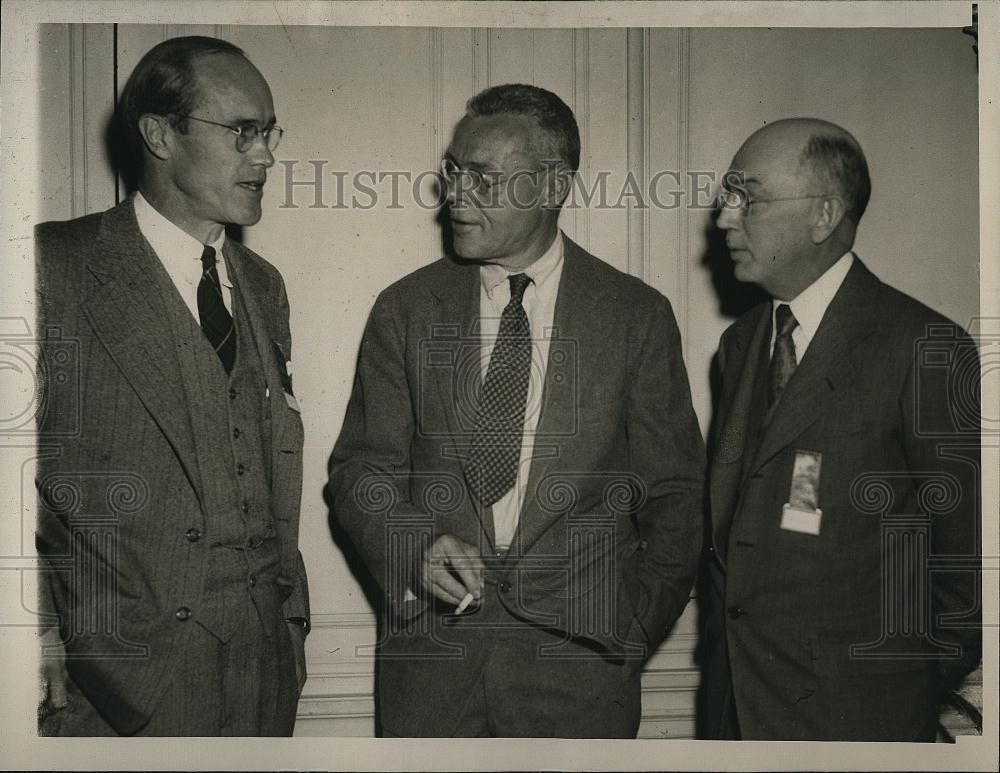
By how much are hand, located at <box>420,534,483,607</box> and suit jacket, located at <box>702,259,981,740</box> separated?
569 mm

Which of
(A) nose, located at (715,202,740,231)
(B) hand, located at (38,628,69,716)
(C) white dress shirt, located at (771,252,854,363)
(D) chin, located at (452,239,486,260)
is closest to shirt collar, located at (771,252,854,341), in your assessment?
(C) white dress shirt, located at (771,252,854,363)

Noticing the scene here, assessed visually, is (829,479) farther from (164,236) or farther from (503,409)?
(164,236)

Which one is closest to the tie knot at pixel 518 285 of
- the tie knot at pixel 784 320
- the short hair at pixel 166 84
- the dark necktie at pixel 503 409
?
the dark necktie at pixel 503 409

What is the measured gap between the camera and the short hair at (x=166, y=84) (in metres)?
2.48

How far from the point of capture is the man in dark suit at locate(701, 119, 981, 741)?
2.49 m

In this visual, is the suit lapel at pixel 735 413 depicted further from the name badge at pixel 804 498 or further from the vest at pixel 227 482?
the vest at pixel 227 482

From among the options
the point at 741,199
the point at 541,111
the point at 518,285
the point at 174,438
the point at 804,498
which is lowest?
the point at 804,498

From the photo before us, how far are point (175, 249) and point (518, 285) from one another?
800mm

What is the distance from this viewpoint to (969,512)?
102 inches

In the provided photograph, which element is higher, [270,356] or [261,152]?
[261,152]

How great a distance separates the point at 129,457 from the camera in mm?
2451

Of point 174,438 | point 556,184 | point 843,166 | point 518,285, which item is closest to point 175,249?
point 174,438

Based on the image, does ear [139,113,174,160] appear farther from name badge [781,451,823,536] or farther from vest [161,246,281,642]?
name badge [781,451,823,536]

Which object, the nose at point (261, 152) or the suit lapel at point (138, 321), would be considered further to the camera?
the nose at point (261, 152)
